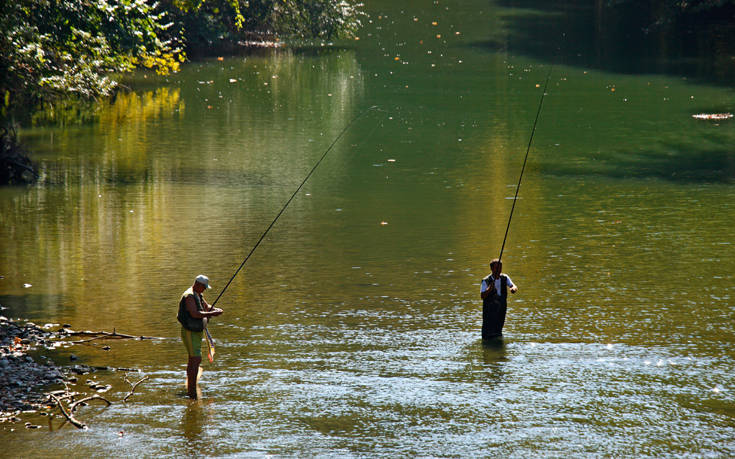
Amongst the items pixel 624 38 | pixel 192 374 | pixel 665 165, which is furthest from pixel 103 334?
pixel 624 38

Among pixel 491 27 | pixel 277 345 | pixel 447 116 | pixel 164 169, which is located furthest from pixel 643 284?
pixel 491 27

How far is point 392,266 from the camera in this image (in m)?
16.4

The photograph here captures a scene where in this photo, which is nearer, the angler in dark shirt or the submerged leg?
the submerged leg

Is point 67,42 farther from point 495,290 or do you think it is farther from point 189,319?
point 495,290

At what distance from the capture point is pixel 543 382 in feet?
37.5

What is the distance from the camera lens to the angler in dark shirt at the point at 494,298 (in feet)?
41.0

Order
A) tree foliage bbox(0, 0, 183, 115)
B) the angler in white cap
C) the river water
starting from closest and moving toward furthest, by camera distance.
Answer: the river water, the angler in white cap, tree foliage bbox(0, 0, 183, 115)

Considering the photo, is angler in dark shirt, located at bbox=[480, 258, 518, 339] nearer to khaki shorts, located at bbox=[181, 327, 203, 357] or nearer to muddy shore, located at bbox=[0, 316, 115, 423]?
khaki shorts, located at bbox=[181, 327, 203, 357]

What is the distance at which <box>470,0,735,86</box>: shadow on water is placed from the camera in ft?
133

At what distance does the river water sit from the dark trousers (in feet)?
1.01

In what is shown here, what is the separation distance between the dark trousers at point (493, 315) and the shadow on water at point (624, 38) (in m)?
25.8

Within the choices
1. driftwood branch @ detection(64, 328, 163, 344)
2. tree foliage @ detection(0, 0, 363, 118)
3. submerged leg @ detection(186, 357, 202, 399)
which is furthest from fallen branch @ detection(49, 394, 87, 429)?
tree foliage @ detection(0, 0, 363, 118)

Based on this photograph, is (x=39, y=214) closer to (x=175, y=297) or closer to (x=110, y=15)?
(x=110, y=15)

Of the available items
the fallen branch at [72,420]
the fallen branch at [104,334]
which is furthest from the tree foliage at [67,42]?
the fallen branch at [72,420]
